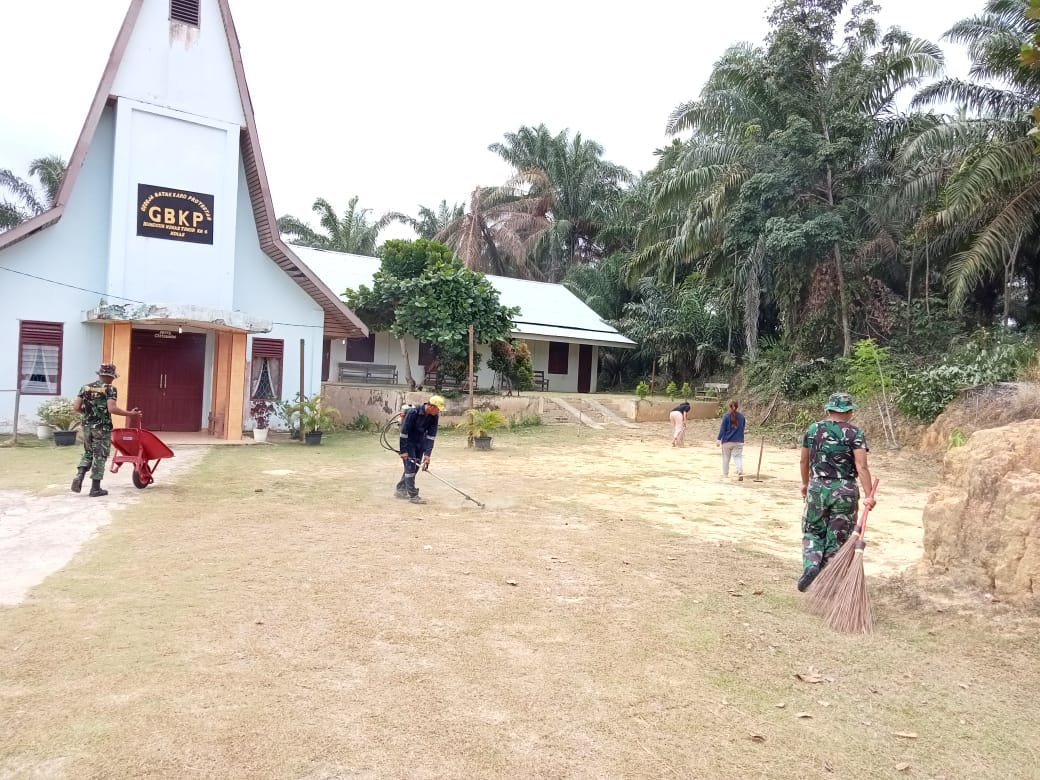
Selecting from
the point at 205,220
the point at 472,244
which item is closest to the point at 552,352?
the point at 472,244

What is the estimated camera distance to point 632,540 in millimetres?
7086

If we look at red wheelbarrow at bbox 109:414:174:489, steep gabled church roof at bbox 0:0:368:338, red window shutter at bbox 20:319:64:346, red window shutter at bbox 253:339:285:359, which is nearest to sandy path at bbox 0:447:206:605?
red wheelbarrow at bbox 109:414:174:489

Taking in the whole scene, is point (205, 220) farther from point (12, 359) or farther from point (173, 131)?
point (12, 359)

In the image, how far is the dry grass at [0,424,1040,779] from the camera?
2990mm

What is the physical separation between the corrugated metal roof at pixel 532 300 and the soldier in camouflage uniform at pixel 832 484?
55.1 feet

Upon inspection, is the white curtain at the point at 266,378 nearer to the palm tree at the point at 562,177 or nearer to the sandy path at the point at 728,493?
the sandy path at the point at 728,493

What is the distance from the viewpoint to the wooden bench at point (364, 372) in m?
21.6

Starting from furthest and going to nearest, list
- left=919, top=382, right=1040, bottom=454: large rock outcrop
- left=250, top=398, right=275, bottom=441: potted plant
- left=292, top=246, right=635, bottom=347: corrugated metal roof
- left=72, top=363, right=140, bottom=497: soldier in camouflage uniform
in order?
left=292, top=246, right=635, bottom=347: corrugated metal roof, left=250, top=398, right=275, bottom=441: potted plant, left=919, top=382, right=1040, bottom=454: large rock outcrop, left=72, top=363, right=140, bottom=497: soldier in camouflage uniform

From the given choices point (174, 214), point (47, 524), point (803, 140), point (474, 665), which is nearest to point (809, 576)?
point (474, 665)

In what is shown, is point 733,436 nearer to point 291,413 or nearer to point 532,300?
point 291,413

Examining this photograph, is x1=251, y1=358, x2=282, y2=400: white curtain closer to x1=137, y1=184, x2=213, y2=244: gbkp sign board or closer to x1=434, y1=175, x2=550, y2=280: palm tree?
x1=137, y1=184, x2=213, y2=244: gbkp sign board

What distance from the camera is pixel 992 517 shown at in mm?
5090

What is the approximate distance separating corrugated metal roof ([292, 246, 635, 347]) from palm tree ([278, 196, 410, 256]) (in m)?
9.98

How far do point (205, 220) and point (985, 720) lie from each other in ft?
48.8
